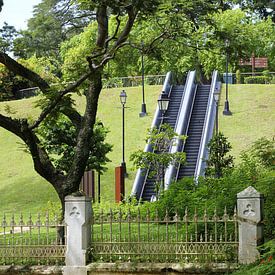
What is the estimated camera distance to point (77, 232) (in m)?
14.7

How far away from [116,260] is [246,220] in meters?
2.52

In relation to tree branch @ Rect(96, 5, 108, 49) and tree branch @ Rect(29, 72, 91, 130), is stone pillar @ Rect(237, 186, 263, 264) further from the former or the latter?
tree branch @ Rect(96, 5, 108, 49)

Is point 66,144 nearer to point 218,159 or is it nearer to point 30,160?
point 218,159

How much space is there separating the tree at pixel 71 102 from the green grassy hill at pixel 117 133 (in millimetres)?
13969

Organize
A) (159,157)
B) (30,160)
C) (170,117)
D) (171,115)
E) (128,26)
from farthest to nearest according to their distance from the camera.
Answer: (171,115) < (170,117) < (30,160) < (159,157) < (128,26)

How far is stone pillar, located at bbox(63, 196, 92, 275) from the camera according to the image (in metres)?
14.7

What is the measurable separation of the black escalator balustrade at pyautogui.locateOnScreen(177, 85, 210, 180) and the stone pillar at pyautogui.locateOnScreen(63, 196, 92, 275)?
19.3 meters

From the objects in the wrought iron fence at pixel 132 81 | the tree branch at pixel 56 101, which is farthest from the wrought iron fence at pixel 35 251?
the wrought iron fence at pixel 132 81

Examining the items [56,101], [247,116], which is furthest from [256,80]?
[56,101]

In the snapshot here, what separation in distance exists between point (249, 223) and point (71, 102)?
4.83m

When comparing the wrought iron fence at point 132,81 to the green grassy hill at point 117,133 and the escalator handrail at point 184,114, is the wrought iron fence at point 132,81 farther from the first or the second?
the escalator handrail at point 184,114

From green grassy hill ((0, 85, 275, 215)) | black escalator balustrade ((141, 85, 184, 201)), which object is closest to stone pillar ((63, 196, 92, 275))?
green grassy hill ((0, 85, 275, 215))

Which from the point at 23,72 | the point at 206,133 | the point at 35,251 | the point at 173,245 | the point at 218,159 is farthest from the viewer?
the point at 206,133

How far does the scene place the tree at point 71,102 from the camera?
1622cm
